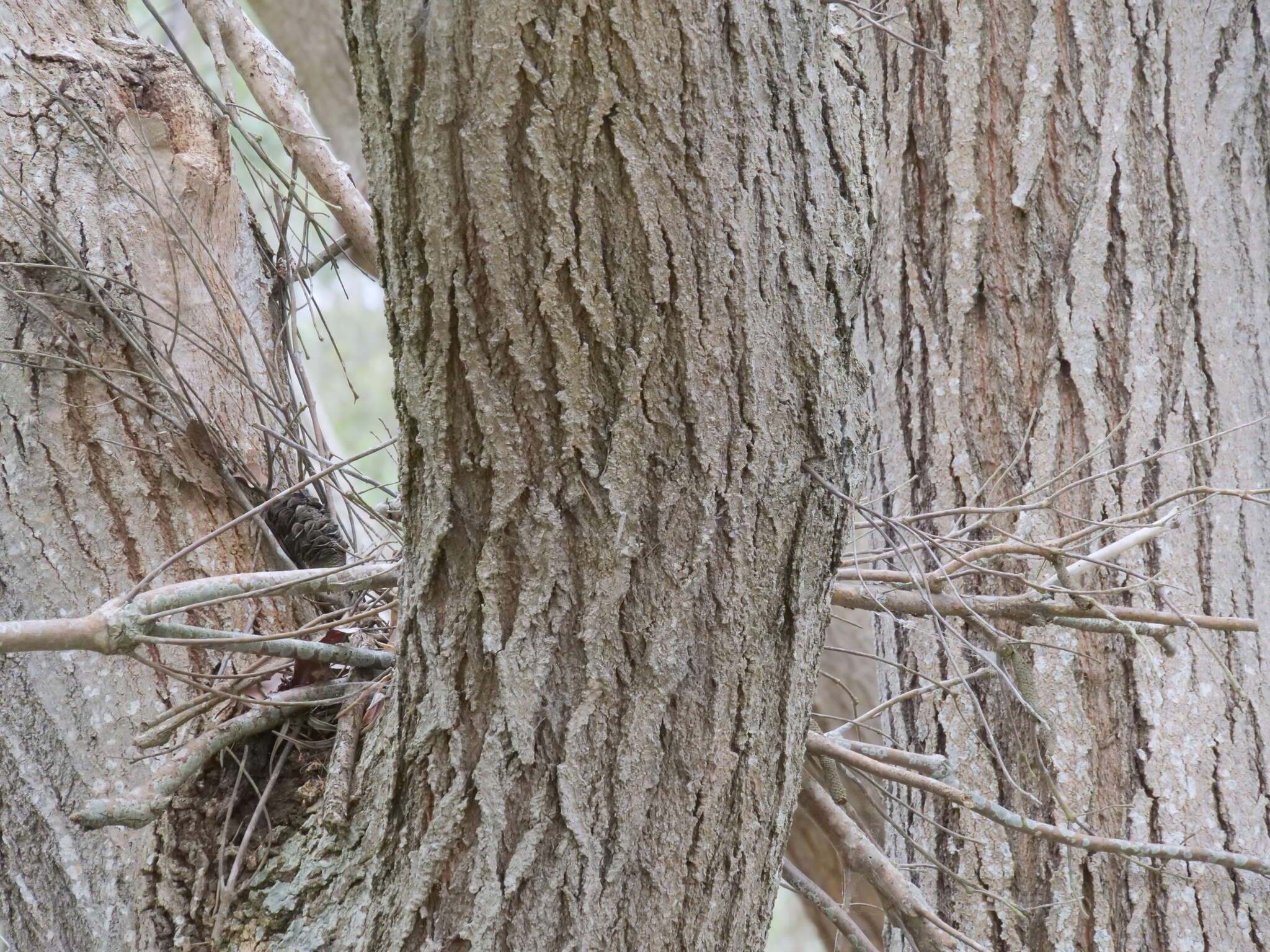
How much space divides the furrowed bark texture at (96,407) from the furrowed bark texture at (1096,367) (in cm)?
131

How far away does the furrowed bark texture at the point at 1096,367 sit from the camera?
5.95ft

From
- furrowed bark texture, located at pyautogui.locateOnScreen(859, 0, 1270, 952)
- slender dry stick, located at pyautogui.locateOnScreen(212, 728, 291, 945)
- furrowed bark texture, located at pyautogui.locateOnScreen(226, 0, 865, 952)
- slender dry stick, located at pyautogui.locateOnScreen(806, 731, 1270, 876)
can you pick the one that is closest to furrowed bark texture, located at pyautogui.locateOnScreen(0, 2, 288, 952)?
slender dry stick, located at pyautogui.locateOnScreen(212, 728, 291, 945)

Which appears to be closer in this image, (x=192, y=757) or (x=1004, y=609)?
(x=192, y=757)

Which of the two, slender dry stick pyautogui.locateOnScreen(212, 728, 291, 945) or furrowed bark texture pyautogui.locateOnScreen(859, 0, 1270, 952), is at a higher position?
furrowed bark texture pyautogui.locateOnScreen(859, 0, 1270, 952)

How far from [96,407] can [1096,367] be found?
1833mm

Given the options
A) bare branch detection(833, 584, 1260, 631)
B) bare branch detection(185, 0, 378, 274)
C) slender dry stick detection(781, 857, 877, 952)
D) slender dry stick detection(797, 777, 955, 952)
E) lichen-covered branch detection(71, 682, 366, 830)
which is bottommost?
slender dry stick detection(781, 857, 877, 952)

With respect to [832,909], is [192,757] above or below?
above

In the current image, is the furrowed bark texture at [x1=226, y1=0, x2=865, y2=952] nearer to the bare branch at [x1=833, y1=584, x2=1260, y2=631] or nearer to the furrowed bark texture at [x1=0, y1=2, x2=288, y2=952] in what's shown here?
the bare branch at [x1=833, y1=584, x2=1260, y2=631]

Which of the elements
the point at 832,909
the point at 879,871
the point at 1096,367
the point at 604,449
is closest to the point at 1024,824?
the point at 879,871

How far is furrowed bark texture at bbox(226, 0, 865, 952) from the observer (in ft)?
3.09

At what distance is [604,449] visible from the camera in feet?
3.38

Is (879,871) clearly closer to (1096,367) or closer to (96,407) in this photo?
(1096,367)

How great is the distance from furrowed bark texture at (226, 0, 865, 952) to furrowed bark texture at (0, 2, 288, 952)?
0.45 m

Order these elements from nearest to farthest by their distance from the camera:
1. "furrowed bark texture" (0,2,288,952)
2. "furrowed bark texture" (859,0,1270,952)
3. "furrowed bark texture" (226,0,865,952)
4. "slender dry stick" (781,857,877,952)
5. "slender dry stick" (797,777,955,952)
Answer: "furrowed bark texture" (226,0,865,952)
"furrowed bark texture" (0,2,288,952)
"slender dry stick" (797,777,955,952)
"slender dry stick" (781,857,877,952)
"furrowed bark texture" (859,0,1270,952)
